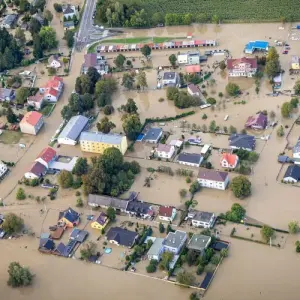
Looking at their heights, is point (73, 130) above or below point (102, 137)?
below

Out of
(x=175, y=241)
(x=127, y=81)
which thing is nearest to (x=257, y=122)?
(x=127, y=81)

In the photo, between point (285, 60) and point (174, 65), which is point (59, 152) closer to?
point (174, 65)

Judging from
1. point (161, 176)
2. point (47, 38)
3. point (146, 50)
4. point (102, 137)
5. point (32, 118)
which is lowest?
point (161, 176)

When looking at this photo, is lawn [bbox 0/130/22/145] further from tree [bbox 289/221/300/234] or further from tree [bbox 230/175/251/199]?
tree [bbox 289/221/300/234]

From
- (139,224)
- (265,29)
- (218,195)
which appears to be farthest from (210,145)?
(265,29)

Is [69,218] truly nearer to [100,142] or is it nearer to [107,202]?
[107,202]

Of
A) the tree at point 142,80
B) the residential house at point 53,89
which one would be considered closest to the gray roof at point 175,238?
the tree at point 142,80
